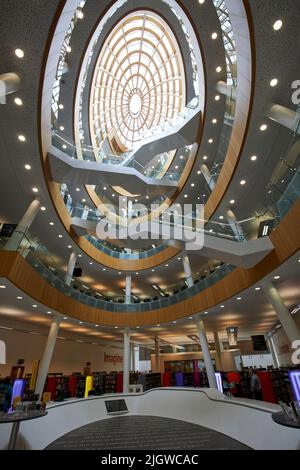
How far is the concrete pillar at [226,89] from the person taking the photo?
1326cm

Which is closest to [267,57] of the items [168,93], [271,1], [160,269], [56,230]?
[271,1]

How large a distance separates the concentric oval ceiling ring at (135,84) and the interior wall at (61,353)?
67.1 feet

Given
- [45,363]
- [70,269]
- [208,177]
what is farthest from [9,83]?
[208,177]

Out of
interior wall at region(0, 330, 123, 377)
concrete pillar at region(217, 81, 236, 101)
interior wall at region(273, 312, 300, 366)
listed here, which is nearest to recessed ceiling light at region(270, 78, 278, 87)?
concrete pillar at region(217, 81, 236, 101)

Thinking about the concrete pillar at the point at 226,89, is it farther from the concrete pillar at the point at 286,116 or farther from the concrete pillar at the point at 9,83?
the concrete pillar at the point at 9,83

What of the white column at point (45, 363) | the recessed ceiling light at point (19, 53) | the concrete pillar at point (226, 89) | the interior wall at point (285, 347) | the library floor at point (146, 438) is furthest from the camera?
the interior wall at point (285, 347)

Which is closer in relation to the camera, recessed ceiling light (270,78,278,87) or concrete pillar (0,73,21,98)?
concrete pillar (0,73,21,98)

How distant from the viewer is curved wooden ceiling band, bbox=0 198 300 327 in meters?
8.06

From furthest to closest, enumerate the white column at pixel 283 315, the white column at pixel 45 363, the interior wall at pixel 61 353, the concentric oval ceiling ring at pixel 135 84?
the concentric oval ceiling ring at pixel 135 84, the interior wall at pixel 61 353, the white column at pixel 45 363, the white column at pixel 283 315

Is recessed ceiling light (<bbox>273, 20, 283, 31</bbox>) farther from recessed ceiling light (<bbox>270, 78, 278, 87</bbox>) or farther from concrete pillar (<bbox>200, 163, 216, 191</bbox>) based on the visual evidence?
concrete pillar (<bbox>200, 163, 216, 191</bbox>)

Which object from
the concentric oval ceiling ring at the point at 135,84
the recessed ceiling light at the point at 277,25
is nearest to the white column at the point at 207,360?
the recessed ceiling light at the point at 277,25

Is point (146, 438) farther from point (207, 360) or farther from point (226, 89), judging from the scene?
point (226, 89)

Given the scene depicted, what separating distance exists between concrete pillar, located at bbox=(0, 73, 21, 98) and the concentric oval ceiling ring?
19150 millimetres

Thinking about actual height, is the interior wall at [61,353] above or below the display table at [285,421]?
above
